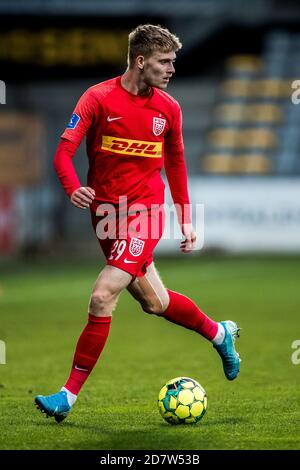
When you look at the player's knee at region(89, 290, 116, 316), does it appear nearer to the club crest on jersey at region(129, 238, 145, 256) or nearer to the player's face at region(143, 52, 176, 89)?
the club crest on jersey at region(129, 238, 145, 256)

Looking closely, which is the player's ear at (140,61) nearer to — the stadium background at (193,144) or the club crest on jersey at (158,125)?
the club crest on jersey at (158,125)

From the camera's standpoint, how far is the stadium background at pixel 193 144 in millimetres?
14688

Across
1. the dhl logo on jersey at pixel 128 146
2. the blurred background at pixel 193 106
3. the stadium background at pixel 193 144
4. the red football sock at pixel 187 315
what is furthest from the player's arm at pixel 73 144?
the blurred background at pixel 193 106

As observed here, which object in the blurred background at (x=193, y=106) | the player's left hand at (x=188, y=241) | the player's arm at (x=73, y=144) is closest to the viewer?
the player's arm at (x=73, y=144)

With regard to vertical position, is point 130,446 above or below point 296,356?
below

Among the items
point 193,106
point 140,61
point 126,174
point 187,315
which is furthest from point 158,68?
point 193,106

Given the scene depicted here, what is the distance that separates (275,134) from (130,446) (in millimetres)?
20724

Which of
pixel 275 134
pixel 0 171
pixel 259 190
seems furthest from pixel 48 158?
pixel 259 190

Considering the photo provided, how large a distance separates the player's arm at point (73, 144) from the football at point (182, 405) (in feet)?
3.54

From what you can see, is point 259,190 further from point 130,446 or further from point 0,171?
point 130,446

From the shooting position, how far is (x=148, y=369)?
293 inches

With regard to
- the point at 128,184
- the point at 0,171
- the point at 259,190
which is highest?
the point at 0,171
